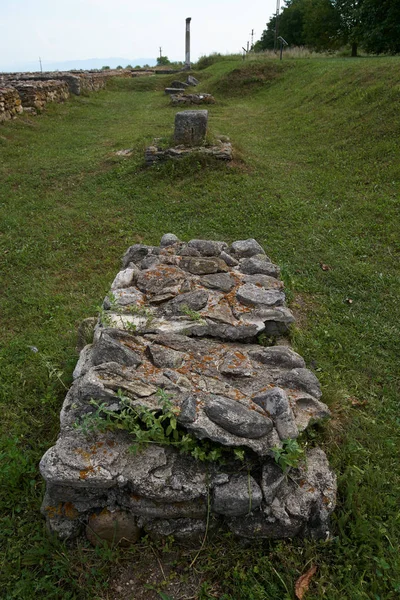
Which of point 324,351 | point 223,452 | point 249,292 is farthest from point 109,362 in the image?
point 324,351

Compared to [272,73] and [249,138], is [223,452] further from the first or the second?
[272,73]

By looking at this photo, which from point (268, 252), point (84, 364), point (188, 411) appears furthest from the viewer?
point (268, 252)

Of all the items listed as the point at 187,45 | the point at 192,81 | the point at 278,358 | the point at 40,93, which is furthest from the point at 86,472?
the point at 187,45

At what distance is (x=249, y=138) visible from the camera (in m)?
12.2

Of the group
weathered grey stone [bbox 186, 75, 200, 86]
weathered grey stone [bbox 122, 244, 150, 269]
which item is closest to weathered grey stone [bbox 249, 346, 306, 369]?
weathered grey stone [bbox 122, 244, 150, 269]

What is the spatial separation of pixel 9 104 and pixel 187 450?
13.9 metres

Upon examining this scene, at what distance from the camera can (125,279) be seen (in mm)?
4211

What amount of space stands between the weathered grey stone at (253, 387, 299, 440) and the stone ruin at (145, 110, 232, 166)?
761 centimetres

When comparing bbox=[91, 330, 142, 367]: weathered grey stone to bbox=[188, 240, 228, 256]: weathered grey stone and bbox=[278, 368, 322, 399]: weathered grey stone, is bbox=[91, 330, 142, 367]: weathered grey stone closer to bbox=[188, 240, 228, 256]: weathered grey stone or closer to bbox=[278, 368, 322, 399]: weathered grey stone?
bbox=[278, 368, 322, 399]: weathered grey stone

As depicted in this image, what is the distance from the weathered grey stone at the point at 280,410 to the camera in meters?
2.64

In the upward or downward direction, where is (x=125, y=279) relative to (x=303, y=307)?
upward

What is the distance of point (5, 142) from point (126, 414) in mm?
11185

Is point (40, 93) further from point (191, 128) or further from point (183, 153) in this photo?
point (183, 153)

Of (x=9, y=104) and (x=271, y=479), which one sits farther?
(x=9, y=104)
